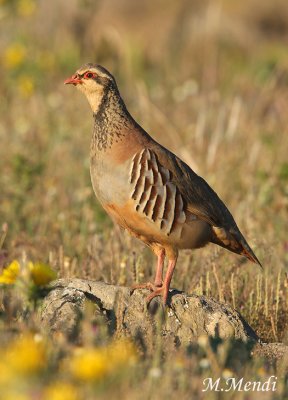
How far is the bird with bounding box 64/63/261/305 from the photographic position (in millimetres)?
4859

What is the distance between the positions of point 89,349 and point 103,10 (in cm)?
2270

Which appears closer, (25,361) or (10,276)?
(25,361)

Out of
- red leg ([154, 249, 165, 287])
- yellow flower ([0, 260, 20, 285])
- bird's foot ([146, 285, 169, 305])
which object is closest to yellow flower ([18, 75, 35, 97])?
red leg ([154, 249, 165, 287])

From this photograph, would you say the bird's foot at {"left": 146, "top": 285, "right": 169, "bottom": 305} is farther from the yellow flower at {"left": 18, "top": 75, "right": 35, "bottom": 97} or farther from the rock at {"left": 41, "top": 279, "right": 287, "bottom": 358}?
the yellow flower at {"left": 18, "top": 75, "right": 35, "bottom": 97}

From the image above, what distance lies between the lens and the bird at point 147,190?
4.86 metres

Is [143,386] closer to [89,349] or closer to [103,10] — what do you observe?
[89,349]

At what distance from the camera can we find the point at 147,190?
16.0ft

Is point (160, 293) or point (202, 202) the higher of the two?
point (202, 202)

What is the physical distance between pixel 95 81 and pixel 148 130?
14.8 feet

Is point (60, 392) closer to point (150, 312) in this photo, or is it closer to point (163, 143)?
point (150, 312)

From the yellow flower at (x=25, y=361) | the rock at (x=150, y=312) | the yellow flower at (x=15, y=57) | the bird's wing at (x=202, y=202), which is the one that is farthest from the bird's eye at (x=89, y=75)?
the yellow flower at (x=15, y=57)

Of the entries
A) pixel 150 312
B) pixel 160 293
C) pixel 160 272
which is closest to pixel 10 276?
pixel 150 312

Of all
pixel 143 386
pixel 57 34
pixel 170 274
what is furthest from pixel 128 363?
pixel 57 34
